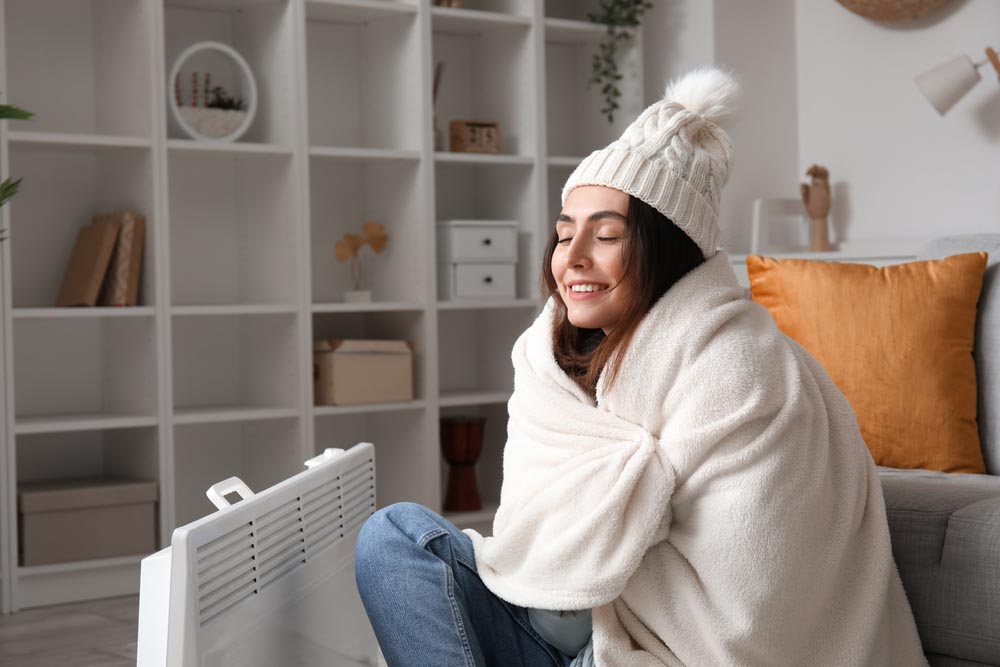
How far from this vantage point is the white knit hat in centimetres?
151

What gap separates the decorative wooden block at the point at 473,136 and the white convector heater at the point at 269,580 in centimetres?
192

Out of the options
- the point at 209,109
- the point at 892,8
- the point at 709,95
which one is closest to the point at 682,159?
the point at 709,95

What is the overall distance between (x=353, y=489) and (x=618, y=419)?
60 centimetres

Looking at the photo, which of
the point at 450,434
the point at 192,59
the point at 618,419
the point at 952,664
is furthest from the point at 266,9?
the point at 952,664

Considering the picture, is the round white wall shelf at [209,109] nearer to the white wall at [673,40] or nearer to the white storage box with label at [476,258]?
the white storage box with label at [476,258]

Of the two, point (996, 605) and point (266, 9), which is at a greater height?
point (266, 9)

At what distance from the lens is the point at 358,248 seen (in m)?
3.58

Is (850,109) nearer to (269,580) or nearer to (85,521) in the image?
(85,521)

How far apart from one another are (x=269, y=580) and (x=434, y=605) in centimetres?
22

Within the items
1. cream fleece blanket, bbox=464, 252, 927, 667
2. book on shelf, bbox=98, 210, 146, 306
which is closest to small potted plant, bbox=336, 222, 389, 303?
book on shelf, bbox=98, 210, 146, 306

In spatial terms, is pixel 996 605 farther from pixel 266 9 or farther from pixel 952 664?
pixel 266 9

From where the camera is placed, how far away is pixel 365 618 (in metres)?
1.95

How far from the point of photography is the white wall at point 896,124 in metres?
3.44

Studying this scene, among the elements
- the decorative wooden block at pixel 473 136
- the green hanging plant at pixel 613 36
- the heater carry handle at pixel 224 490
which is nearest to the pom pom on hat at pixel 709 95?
the heater carry handle at pixel 224 490
